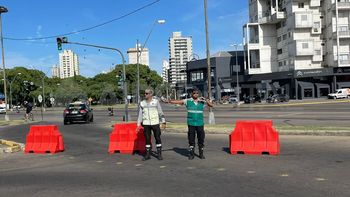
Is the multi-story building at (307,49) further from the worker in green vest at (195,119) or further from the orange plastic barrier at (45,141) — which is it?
the worker in green vest at (195,119)

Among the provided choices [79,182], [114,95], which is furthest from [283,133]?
[114,95]

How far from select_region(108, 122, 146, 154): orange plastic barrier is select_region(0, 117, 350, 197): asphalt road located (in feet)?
1.70

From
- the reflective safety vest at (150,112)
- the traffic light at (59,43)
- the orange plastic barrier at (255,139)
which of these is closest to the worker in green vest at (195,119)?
the reflective safety vest at (150,112)

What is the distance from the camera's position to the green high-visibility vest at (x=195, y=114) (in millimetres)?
11016

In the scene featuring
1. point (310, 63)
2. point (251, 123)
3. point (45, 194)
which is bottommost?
point (45, 194)

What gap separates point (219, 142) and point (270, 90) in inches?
2697

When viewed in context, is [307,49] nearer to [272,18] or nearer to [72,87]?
[272,18]

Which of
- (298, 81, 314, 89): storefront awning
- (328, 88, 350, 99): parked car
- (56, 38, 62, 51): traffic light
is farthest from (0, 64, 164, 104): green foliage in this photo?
(56, 38, 62, 51): traffic light

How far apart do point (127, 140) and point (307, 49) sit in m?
68.8

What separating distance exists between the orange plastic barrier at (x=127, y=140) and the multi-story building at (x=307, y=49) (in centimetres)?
6628

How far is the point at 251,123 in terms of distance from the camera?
12.0 metres

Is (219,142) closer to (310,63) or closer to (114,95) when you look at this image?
(310,63)

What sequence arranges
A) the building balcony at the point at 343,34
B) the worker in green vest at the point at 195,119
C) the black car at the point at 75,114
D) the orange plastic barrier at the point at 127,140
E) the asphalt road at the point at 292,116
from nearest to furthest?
the worker in green vest at the point at 195,119, the orange plastic barrier at the point at 127,140, the asphalt road at the point at 292,116, the black car at the point at 75,114, the building balcony at the point at 343,34

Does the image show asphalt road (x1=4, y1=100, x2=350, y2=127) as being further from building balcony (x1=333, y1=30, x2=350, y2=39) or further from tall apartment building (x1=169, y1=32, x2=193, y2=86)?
tall apartment building (x1=169, y1=32, x2=193, y2=86)
